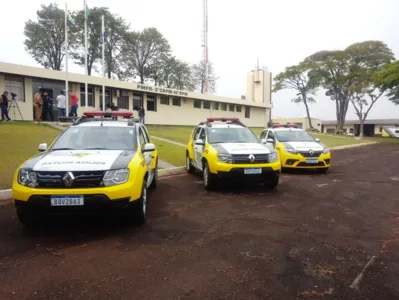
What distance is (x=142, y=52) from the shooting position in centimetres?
4244

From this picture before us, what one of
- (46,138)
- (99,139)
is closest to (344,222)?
(99,139)

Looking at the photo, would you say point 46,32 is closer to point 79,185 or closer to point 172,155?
point 172,155

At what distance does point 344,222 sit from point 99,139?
14.7ft

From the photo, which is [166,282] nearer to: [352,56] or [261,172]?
[261,172]

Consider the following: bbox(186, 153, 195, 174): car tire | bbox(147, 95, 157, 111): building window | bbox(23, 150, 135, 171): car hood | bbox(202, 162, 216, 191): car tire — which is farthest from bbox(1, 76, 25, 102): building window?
bbox(23, 150, 135, 171): car hood

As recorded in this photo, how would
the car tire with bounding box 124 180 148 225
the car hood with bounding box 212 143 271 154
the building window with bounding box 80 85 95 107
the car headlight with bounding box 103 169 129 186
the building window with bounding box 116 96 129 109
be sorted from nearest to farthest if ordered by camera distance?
the car headlight with bounding box 103 169 129 186, the car tire with bounding box 124 180 148 225, the car hood with bounding box 212 143 271 154, the building window with bounding box 80 85 95 107, the building window with bounding box 116 96 129 109

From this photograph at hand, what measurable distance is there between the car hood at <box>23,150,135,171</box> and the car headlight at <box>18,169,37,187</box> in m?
0.08

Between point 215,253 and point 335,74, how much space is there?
38.9 m

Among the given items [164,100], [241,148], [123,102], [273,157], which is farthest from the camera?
Answer: [164,100]

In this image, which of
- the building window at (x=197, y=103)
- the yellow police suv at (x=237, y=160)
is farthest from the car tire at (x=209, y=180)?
the building window at (x=197, y=103)

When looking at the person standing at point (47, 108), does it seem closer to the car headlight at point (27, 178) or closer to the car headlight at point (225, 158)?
the car headlight at point (225, 158)

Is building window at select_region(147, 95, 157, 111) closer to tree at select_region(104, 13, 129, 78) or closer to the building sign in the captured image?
the building sign

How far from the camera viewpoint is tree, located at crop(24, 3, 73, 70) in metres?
38.7

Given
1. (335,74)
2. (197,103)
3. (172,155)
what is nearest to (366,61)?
(335,74)
